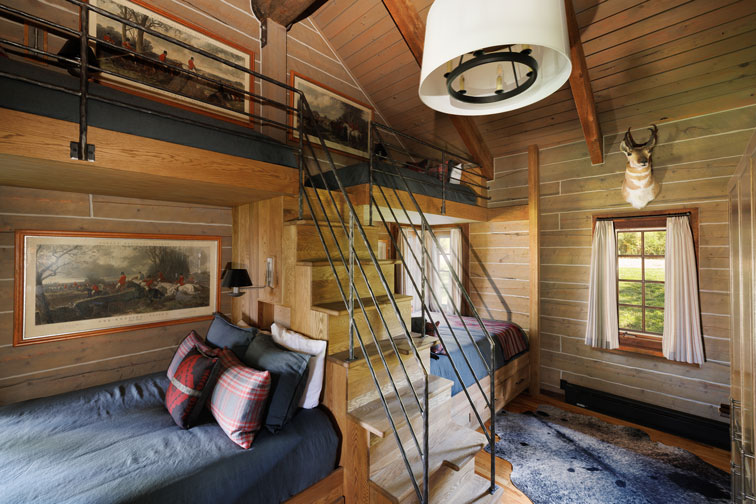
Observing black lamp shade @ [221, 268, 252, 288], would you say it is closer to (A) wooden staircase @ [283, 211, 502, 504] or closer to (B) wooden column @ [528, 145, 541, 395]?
(A) wooden staircase @ [283, 211, 502, 504]

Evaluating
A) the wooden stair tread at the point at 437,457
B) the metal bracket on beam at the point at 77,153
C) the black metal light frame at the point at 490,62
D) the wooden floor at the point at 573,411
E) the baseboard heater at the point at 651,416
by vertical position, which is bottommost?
A: the wooden floor at the point at 573,411

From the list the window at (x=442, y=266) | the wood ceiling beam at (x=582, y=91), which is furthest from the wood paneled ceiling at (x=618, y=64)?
the window at (x=442, y=266)

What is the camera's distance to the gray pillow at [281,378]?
167 cm

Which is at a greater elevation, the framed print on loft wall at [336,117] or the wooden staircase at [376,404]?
the framed print on loft wall at [336,117]

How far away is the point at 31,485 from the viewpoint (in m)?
1.25

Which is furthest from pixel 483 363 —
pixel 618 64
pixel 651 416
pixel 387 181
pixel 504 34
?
pixel 618 64

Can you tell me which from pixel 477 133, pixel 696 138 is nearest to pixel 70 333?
pixel 477 133

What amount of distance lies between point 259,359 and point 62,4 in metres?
2.79

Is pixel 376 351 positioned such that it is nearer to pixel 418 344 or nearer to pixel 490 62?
pixel 418 344

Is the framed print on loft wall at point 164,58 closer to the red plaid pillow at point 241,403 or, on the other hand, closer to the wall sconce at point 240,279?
the wall sconce at point 240,279

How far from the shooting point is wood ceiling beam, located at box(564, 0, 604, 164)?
8.14 ft

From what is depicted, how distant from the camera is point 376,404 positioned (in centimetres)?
184

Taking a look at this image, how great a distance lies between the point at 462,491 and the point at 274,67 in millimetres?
3787

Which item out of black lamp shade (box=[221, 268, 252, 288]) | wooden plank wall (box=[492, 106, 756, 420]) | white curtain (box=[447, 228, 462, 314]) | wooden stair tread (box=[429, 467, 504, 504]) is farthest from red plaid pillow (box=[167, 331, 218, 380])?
wooden plank wall (box=[492, 106, 756, 420])
